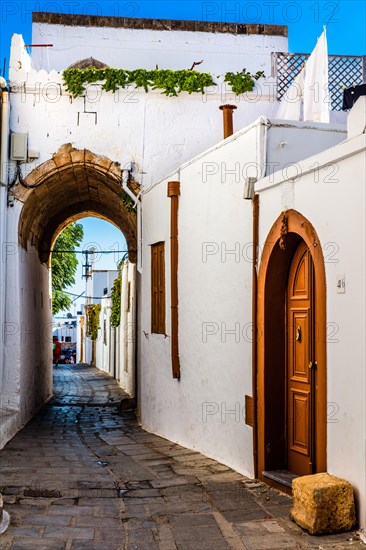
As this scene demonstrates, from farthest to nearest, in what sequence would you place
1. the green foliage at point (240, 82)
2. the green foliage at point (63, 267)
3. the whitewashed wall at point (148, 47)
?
the green foliage at point (63, 267) < the whitewashed wall at point (148, 47) < the green foliage at point (240, 82)

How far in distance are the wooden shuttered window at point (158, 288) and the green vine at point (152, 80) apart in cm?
267

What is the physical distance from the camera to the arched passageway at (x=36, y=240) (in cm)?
1043

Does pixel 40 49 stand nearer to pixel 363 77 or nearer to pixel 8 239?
pixel 8 239

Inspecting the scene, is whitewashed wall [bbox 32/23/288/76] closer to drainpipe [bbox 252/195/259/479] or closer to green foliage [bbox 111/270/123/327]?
green foliage [bbox 111/270/123/327]

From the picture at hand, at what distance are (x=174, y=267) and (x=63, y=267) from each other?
15.2m

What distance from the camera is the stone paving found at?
488cm

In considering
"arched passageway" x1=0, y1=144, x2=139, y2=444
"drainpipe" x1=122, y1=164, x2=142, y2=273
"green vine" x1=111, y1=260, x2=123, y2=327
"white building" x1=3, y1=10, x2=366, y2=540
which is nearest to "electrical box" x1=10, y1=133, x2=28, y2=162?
Result: "white building" x1=3, y1=10, x2=366, y2=540

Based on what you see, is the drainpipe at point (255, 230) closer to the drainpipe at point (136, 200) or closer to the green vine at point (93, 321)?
the drainpipe at point (136, 200)

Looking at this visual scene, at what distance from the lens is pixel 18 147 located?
1061cm

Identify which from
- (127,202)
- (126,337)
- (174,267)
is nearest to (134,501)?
(174,267)

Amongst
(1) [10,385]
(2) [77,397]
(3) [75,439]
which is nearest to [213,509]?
(3) [75,439]

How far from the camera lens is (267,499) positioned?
5855mm

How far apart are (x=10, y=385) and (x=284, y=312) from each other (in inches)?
211

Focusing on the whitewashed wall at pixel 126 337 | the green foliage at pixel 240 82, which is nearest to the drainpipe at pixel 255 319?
the green foliage at pixel 240 82
